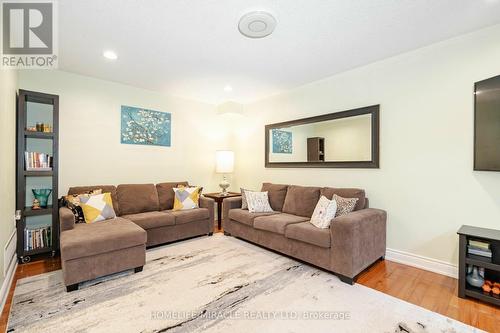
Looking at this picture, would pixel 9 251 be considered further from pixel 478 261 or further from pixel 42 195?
pixel 478 261

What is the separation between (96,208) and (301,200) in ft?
8.77

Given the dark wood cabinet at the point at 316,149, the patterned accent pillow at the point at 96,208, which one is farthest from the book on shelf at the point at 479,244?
the patterned accent pillow at the point at 96,208

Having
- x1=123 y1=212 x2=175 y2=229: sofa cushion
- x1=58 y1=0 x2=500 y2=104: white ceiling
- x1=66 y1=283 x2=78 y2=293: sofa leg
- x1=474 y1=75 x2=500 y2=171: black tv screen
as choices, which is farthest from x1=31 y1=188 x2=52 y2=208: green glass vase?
x1=474 y1=75 x2=500 y2=171: black tv screen

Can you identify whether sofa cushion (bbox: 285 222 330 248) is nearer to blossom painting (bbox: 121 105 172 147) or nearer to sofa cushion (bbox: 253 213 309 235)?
sofa cushion (bbox: 253 213 309 235)

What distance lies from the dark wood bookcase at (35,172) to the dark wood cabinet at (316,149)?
339 centimetres

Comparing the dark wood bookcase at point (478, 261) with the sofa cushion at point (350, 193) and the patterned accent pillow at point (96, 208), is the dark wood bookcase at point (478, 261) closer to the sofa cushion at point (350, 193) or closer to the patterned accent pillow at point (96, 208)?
Answer: the sofa cushion at point (350, 193)

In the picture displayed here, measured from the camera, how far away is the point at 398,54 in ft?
9.14

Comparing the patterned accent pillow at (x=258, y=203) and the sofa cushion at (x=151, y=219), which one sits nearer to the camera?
the sofa cushion at (x=151, y=219)

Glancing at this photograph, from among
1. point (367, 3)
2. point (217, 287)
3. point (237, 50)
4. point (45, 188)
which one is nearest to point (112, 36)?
point (237, 50)

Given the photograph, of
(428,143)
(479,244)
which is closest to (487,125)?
(428,143)

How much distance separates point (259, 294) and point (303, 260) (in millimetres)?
804

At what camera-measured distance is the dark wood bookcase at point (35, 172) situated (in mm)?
2666

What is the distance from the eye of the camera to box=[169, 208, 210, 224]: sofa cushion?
136 inches

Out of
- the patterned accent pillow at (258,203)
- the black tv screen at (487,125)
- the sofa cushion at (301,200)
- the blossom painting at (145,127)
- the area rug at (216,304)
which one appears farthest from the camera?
the blossom painting at (145,127)
